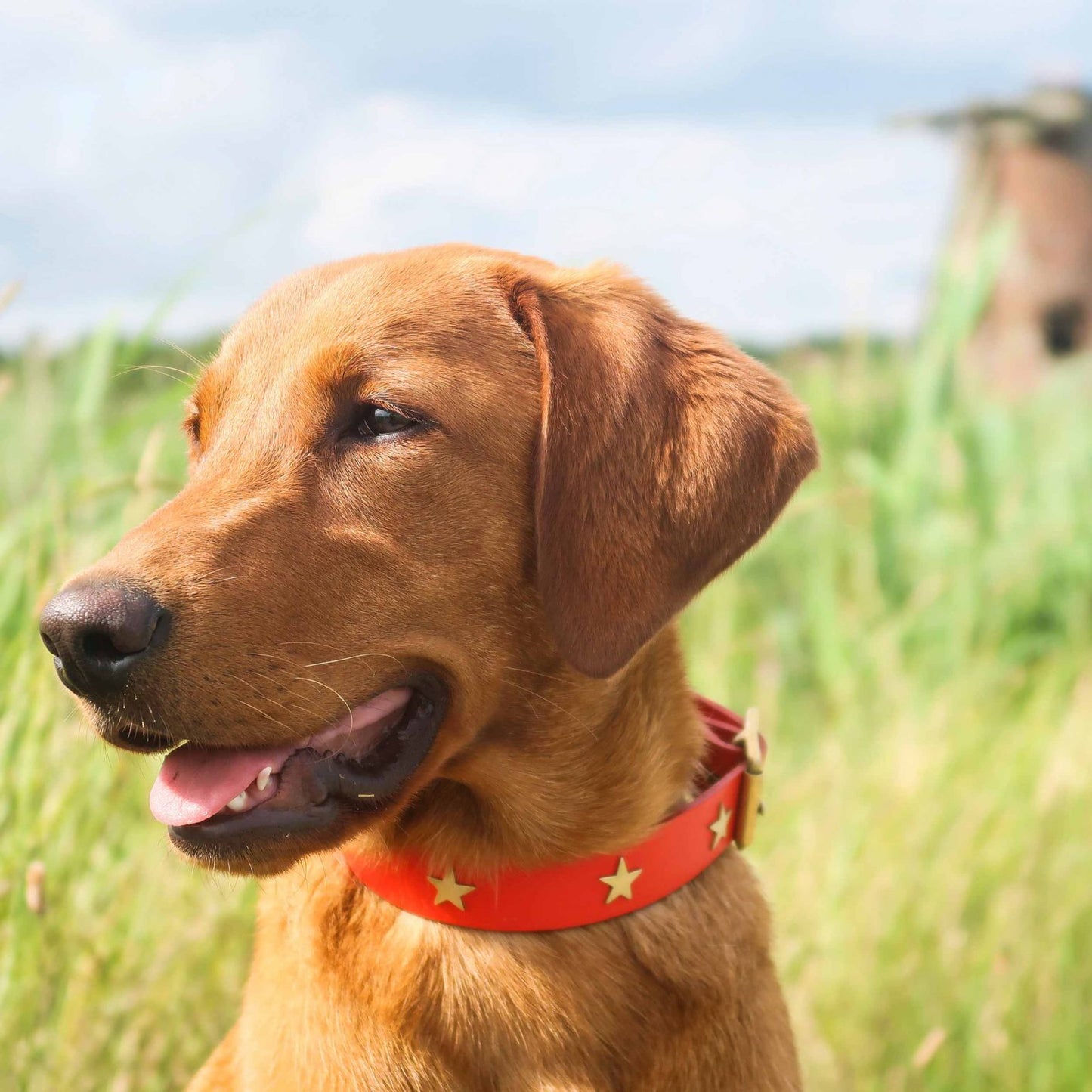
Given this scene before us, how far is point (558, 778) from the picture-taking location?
8.27 ft

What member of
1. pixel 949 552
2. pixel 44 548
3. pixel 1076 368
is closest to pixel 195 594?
pixel 44 548

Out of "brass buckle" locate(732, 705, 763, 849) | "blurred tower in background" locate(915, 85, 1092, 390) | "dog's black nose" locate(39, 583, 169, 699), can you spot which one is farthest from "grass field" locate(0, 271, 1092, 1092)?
"blurred tower in background" locate(915, 85, 1092, 390)

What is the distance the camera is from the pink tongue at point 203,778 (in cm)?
219

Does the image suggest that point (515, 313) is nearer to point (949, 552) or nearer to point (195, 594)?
point (195, 594)

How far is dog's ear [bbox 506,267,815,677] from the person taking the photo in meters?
2.36

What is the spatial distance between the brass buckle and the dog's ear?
42cm

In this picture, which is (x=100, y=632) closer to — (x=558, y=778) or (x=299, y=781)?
(x=299, y=781)

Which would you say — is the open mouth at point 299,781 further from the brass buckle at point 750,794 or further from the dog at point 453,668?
the brass buckle at point 750,794

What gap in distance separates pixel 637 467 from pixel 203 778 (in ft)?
3.11

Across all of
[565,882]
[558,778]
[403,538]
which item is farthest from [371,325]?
[565,882]

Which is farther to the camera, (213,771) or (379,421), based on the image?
(379,421)

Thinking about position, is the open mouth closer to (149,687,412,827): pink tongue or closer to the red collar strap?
(149,687,412,827): pink tongue

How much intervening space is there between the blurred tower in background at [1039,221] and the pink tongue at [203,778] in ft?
51.7

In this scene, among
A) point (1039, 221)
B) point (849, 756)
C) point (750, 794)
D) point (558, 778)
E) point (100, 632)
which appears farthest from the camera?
point (1039, 221)
